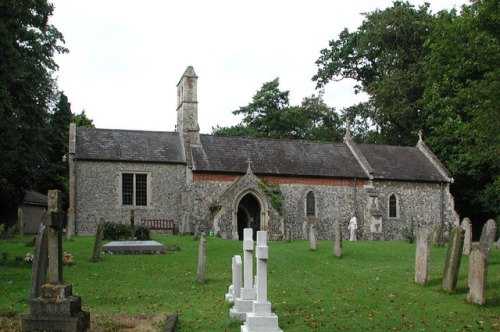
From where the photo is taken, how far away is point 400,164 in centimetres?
3909

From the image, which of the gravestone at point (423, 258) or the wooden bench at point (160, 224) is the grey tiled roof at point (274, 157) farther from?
the gravestone at point (423, 258)

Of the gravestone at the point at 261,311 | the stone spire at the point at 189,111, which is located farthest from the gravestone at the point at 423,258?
the stone spire at the point at 189,111

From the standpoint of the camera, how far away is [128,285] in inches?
605

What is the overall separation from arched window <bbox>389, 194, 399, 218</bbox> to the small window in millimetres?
15591

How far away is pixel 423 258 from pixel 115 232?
15733mm

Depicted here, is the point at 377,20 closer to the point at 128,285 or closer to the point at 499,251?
the point at 499,251

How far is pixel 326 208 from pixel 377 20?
19.9 metres

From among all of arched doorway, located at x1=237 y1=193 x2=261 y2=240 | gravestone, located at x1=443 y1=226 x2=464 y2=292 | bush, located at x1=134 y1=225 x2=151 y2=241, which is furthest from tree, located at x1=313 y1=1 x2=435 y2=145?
gravestone, located at x1=443 y1=226 x2=464 y2=292

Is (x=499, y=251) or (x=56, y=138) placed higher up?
(x=56, y=138)

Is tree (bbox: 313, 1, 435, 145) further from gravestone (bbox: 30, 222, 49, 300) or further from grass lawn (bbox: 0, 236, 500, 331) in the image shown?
gravestone (bbox: 30, 222, 49, 300)

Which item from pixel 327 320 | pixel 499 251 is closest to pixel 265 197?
pixel 499 251

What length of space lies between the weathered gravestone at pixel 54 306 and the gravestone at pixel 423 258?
8.73 m

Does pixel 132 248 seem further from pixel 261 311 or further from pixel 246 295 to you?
pixel 261 311

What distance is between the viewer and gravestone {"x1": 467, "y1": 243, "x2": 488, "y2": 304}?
39.9ft
